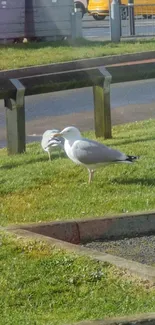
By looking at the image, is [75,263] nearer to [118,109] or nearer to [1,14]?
[118,109]

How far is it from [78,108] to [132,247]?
10209 mm

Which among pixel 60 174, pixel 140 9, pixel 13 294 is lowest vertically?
pixel 140 9

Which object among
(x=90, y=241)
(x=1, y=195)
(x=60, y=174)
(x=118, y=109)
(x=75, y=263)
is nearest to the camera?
(x=75, y=263)

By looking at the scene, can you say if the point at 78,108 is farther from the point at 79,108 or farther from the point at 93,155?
the point at 93,155

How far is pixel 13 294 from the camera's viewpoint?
A: 202 inches

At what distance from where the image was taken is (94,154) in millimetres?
7879

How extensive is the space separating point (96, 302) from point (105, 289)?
0.62 feet

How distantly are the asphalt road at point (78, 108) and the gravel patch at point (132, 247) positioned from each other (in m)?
6.25

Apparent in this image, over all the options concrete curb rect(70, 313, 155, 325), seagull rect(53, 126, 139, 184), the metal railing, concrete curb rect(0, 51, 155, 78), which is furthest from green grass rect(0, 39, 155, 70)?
concrete curb rect(70, 313, 155, 325)

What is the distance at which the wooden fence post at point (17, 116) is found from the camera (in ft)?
32.6

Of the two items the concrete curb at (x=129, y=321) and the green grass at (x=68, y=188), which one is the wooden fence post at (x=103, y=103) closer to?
the green grass at (x=68, y=188)

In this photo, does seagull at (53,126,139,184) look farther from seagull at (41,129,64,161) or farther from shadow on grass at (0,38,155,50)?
shadow on grass at (0,38,155,50)

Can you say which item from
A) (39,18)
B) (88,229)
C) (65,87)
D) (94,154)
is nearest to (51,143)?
(94,154)

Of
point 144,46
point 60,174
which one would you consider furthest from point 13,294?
point 144,46
